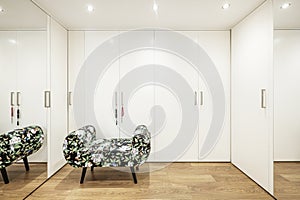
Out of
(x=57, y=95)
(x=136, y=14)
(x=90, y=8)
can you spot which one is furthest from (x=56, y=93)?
(x=136, y=14)

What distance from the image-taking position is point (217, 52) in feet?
15.9

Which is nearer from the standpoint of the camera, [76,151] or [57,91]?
[76,151]

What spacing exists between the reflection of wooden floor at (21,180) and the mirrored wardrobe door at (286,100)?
3.01m

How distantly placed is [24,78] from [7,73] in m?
0.34

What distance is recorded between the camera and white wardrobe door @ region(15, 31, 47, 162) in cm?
305

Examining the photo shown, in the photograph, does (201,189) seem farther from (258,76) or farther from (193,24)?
(193,24)

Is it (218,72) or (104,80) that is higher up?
(218,72)

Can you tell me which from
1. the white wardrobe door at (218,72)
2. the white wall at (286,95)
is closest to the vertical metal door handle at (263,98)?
the white wall at (286,95)

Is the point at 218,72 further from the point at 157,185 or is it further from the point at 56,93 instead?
the point at 56,93

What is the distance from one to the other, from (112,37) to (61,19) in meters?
0.95

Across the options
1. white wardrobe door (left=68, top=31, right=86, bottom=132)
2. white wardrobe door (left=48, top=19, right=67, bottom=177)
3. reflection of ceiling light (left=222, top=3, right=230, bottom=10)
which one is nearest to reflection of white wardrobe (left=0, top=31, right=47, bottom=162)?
white wardrobe door (left=48, top=19, right=67, bottom=177)

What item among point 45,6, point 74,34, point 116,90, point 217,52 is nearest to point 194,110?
point 217,52

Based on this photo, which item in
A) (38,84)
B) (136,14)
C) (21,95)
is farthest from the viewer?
(136,14)

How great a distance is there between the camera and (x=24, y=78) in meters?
3.09
